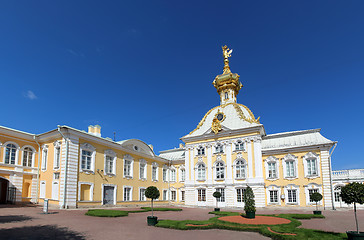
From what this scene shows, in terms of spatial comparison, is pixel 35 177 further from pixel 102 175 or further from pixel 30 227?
pixel 30 227

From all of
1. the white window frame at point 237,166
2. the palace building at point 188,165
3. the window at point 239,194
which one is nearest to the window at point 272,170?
the palace building at point 188,165

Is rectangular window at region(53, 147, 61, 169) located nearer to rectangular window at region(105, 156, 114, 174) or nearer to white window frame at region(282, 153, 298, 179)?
rectangular window at region(105, 156, 114, 174)

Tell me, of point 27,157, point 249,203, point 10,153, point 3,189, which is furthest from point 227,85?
point 3,189

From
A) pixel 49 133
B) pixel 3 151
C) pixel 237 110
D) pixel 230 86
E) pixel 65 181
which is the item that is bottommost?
pixel 65 181

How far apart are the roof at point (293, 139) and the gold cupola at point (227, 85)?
903 centimetres

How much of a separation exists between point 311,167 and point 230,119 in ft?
36.8

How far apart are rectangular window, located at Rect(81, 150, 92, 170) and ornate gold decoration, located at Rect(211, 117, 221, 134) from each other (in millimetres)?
15903

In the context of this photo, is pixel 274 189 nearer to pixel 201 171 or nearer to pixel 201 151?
pixel 201 171

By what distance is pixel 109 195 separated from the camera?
88.9ft

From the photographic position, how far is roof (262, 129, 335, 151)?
29828 mm

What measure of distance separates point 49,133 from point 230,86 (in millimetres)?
25893

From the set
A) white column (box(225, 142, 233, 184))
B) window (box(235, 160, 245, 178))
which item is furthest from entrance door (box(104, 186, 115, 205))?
window (box(235, 160, 245, 178))

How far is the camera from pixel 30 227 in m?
11.5

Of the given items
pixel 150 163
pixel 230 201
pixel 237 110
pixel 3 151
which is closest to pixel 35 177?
pixel 3 151
